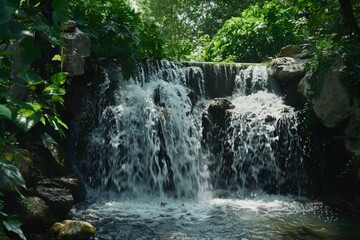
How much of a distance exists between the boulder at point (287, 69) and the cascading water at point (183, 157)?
751 millimetres

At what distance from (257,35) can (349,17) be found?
7507mm

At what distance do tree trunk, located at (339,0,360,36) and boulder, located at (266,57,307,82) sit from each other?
8.18 feet

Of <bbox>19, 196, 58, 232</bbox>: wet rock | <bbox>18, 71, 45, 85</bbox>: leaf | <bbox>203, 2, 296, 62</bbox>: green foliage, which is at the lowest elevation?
<bbox>19, 196, 58, 232</bbox>: wet rock

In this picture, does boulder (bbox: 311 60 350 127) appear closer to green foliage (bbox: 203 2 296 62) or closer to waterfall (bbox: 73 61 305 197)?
waterfall (bbox: 73 61 305 197)

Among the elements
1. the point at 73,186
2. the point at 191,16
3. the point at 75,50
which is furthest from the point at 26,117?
the point at 191,16

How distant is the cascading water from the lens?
7145 millimetres

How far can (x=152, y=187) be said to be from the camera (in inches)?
330

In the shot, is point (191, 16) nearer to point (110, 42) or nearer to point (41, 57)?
point (110, 42)

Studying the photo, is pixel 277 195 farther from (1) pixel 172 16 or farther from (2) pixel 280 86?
(1) pixel 172 16

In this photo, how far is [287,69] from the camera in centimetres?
1068

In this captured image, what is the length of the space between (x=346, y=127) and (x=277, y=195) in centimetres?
222

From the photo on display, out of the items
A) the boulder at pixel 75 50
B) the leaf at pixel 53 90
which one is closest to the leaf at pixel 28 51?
the leaf at pixel 53 90

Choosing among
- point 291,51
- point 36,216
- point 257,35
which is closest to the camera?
point 36,216

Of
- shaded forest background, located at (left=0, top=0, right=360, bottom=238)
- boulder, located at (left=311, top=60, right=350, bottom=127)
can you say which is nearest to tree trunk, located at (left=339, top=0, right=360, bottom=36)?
shaded forest background, located at (left=0, top=0, right=360, bottom=238)
